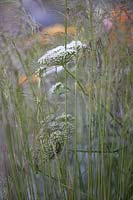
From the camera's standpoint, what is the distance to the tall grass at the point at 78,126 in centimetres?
86

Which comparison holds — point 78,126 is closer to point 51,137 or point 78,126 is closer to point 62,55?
point 51,137

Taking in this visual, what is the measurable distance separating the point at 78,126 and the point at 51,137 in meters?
0.08

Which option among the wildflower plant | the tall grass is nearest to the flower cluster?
the tall grass

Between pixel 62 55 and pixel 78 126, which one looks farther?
pixel 78 126

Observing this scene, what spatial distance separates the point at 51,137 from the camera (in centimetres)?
86

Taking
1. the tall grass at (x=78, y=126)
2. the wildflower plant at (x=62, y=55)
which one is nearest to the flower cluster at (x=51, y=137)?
the tall grass at (x=78, y=126)

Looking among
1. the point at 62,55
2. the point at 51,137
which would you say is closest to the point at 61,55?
the point at 62,55

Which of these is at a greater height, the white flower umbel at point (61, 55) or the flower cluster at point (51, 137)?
the white flower umbel at point (61, 55)

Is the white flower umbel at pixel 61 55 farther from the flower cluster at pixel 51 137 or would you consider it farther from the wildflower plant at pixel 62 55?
the flower cluster at pixel 51 137

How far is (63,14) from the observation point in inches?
33.5

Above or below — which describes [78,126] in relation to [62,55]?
below

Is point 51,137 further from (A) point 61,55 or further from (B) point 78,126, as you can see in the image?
(A) point 61,55

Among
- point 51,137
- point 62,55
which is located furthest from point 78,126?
point 62,55

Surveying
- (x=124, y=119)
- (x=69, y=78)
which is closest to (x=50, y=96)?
(x=69, y=78)
